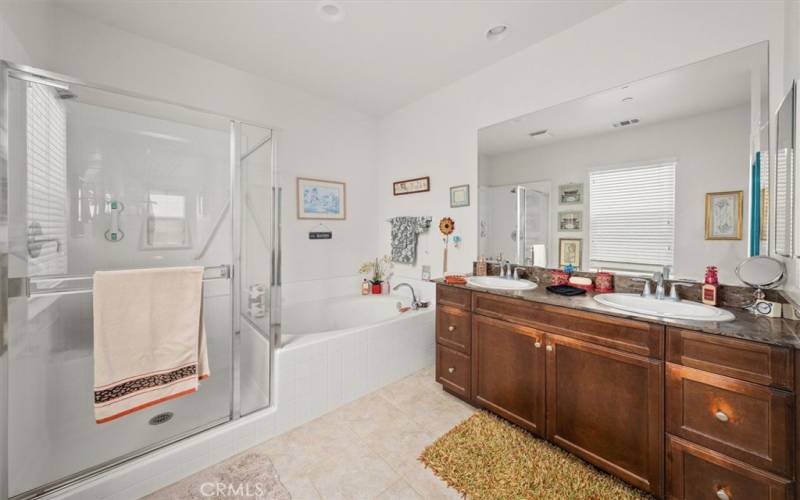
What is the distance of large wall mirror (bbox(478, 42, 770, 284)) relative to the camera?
146 cm

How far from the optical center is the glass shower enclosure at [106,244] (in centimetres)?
124

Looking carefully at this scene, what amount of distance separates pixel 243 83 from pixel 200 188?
1343mm

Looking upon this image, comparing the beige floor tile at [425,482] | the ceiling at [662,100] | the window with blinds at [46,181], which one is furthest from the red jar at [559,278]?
the window with blinds at [46,181]

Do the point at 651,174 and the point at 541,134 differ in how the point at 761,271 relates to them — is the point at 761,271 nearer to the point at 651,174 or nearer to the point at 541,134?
the point at 651,174

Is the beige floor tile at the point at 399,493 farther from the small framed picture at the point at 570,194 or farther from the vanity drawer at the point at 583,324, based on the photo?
the small framed picture at the point at 570,194

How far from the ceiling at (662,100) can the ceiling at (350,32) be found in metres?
0.56

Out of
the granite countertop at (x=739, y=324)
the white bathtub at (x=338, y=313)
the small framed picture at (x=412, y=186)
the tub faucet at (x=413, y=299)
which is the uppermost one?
the small framed picture at (x=412, y=186)

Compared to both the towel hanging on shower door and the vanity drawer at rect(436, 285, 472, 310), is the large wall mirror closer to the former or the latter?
the vanity drawer at rect(436, 285, 472, 310)

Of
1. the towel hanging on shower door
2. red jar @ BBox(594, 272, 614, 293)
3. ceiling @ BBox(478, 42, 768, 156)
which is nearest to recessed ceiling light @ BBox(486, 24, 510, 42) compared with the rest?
ceiling @ BBox(478, 42, 768, 156)

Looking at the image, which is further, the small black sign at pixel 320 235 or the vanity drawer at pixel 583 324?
the small black sign at pixel 320 235

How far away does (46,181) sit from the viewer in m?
1.36

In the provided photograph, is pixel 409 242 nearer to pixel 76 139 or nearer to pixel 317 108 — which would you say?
pixel 317 108

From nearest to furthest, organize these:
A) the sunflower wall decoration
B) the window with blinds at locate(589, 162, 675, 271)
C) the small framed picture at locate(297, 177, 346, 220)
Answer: the window with blinds at locate(589, 162, 675, 271)
the sunflower wall decoration
the small framed picture at locate(297, 177, 346, 220)

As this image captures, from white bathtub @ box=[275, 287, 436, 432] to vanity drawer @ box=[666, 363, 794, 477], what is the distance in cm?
171
